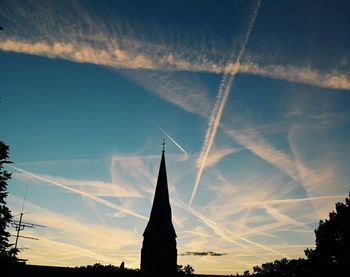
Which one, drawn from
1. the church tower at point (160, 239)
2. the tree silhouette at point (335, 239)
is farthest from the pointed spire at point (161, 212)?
the tree silhouette at point (335, 239)

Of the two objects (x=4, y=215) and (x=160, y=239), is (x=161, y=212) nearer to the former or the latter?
(x=160, y=239)

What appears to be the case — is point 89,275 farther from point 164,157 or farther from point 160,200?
point 164,157

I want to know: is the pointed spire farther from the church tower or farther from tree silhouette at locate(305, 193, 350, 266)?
tree silhouette at locate(305, 193, 350, 266)

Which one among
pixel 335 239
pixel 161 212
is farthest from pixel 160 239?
pixel 335 239

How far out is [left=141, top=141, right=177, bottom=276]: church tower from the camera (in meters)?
40.8

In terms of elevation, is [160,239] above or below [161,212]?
below

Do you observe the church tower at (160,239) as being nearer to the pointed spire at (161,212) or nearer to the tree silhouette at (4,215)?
the pointed spire at (161,212)

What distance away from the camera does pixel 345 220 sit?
41.9 meters

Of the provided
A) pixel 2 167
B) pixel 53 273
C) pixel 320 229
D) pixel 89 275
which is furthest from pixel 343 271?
pixel 2 167

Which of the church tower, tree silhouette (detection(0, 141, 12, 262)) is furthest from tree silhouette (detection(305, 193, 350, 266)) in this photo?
tree silhouette (detection(0, 141, 12, 262))

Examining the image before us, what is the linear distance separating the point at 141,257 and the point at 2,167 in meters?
25.2

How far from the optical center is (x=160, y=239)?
1640 inches

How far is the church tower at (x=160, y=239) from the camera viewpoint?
4081 centimetres

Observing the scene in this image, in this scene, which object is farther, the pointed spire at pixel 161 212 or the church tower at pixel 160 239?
the pointed spire at pixel 161 212
